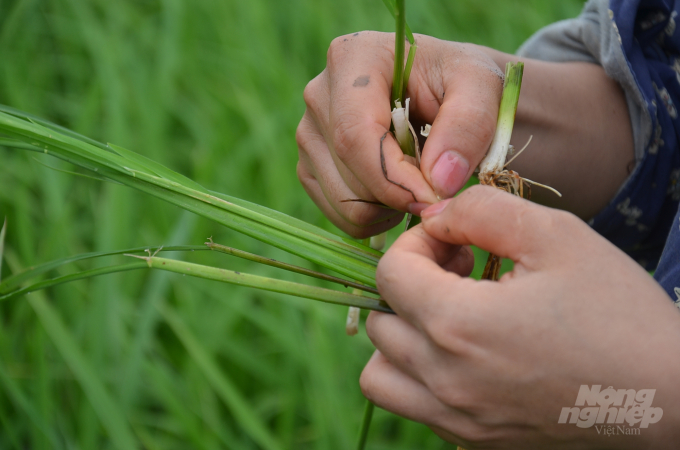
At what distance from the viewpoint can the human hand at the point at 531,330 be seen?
1.33 feet

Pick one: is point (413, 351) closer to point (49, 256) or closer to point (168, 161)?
point (49, 256)

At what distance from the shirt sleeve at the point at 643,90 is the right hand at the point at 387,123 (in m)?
0.29

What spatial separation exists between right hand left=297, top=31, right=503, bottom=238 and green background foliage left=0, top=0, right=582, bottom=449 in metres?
0.41

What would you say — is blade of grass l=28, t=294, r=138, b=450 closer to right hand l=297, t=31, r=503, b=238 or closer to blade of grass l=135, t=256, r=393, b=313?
blade of grass l=135, t=256, r=393, b=313

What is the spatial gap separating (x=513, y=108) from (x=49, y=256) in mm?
950

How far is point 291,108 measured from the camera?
146 cm

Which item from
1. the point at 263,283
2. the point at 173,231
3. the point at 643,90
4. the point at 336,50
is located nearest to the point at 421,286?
the point at 263,283

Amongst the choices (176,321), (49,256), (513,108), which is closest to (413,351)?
(513,108)

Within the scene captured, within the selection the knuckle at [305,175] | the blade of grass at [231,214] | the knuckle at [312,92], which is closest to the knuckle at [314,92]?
the knuckle at [312,92]

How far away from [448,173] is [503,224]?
0.12m

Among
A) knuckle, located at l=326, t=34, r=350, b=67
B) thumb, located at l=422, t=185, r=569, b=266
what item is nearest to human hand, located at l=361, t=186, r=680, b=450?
thumb, located at l=422, t=185, r=569, b=266

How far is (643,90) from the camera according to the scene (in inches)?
30.9

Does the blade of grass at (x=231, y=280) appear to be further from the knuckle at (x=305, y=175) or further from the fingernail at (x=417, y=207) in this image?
the knuckle at (x=305, y=175)

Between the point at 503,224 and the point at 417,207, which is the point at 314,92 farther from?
the point at 503,224
